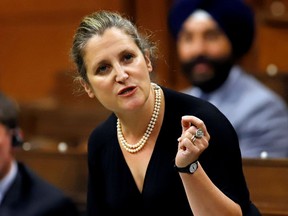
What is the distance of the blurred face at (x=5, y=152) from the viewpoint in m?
1.91

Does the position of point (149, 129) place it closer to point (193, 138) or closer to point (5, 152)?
point (193, 138)

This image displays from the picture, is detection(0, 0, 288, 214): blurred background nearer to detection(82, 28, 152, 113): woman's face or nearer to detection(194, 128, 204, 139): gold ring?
detection(82, 28, 152, 113): woman's face

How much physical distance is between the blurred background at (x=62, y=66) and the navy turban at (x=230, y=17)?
0.13 m

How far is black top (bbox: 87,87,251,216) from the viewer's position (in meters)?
1.10

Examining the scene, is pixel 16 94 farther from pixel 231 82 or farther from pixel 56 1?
pixel 231 82

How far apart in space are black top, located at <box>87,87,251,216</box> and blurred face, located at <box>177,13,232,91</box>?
85 cm

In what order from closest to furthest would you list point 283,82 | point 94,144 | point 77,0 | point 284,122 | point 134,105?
point 134,105 < point 94,144 < point 284,122 < point 283,82 < point 77,0

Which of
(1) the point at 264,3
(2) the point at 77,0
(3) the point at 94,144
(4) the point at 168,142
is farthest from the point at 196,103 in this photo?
(2) the point at 77,0

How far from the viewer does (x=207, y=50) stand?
6.77ft

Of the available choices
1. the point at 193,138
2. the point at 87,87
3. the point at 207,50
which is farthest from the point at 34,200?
the point at 193,138

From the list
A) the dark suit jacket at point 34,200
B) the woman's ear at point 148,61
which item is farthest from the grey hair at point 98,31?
the dark suit jacket at point 34,200

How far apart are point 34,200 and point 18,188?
0.07m

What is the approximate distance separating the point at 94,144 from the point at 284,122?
0.81 meters

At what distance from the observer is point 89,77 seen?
1.15 m
